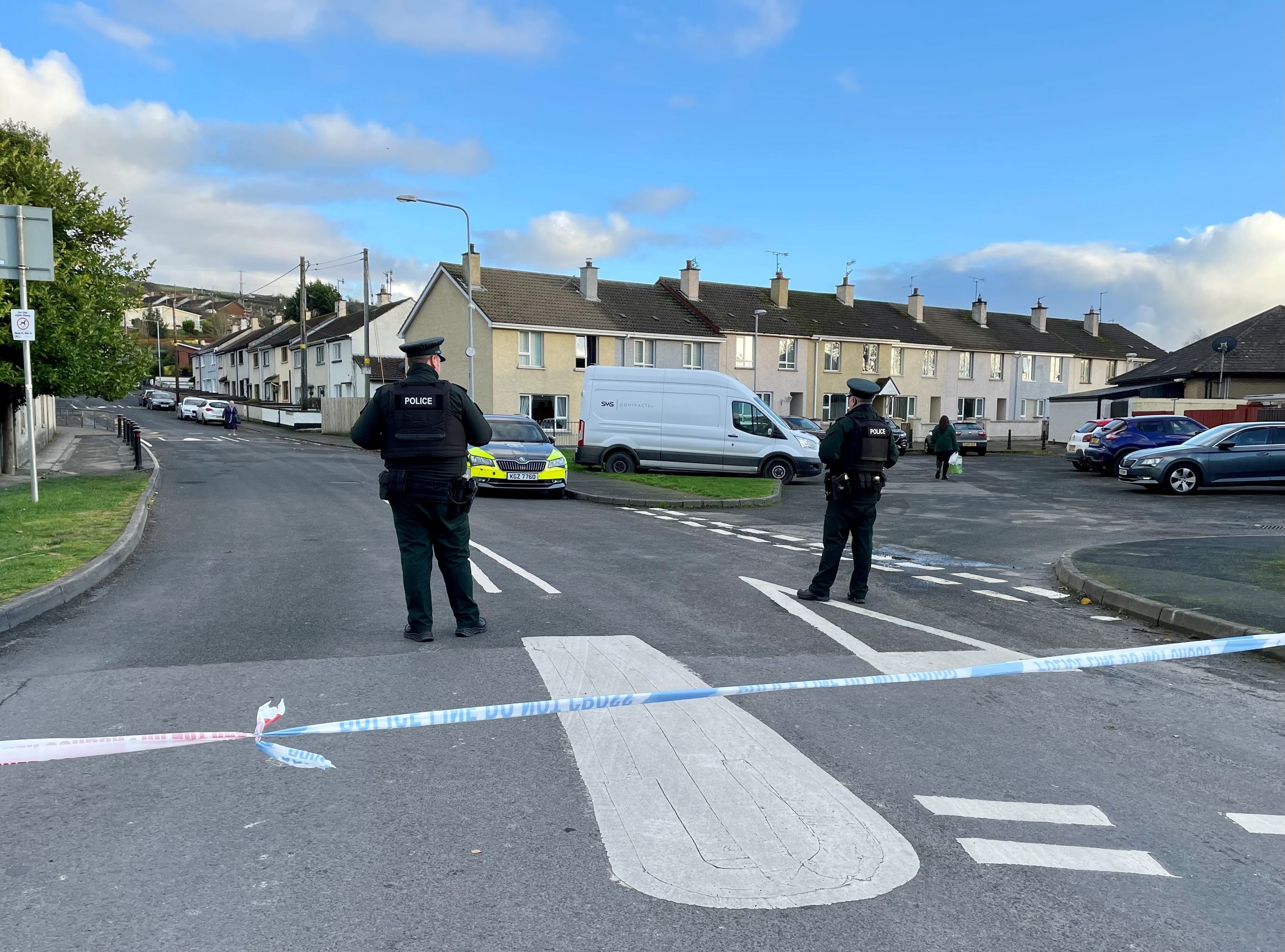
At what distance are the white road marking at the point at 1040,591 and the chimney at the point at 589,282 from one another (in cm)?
3673

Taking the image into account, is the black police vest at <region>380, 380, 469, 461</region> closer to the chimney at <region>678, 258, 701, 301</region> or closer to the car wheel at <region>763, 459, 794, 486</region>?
the car wheel at <region>763, 459, 794, 486</region>

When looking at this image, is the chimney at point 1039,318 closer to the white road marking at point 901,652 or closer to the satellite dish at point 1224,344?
the satellite dish at point 1224,344

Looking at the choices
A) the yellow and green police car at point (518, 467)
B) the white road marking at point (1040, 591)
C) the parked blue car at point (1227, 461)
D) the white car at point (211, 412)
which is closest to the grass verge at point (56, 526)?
the yellow and green police car at point (518, 467)

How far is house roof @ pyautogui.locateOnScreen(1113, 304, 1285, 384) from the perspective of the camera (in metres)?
39.0

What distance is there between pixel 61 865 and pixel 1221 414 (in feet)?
133

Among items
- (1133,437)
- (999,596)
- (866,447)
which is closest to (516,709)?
(866,447)

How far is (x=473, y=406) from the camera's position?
6.28 metres

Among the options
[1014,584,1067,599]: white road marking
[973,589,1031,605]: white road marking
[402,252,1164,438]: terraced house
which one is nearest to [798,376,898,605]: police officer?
[973,589,1031,605]: white road marking

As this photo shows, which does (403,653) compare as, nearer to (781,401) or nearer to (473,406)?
(473,406)

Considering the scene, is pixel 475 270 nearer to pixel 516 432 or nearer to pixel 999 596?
pixel 516 432

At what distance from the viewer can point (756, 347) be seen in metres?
46.8

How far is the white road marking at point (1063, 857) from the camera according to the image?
10.3 feet

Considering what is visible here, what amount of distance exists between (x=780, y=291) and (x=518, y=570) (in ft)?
144

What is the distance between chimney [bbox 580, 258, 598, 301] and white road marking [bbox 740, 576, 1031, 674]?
37.8 m
